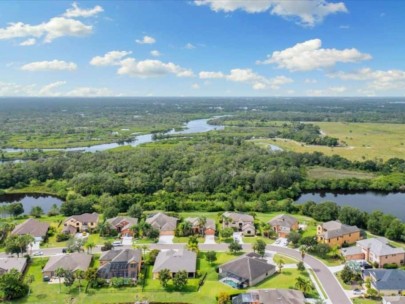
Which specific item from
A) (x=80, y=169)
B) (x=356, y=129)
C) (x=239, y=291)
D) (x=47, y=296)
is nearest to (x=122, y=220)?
(x=47, y=296)

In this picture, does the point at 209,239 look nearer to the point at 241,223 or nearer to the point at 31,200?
the point at 241,223

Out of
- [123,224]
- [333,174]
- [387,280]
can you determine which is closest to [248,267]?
[387,280]

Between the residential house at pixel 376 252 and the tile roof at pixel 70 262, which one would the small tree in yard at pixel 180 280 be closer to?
the tile roof at pixel 70 262

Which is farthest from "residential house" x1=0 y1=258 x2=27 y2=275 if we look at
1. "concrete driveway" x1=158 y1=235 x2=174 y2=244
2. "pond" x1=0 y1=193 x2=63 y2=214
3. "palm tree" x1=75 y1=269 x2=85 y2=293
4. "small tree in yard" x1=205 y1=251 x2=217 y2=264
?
"pond" x1=0 y1=193 x2=63 y2=214

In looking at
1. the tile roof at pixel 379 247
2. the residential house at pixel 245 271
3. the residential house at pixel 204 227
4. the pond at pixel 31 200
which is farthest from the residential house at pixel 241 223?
the pond at pixel 31 200

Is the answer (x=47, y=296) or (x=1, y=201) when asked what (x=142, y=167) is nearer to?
(x=1, y=201)

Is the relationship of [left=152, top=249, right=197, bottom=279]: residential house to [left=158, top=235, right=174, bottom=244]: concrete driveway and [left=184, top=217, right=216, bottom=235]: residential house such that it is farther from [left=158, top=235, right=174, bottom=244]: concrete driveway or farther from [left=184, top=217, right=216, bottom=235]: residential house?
[left=184, top=217, right=216, bottom=235]: residential house

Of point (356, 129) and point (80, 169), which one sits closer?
point (80, 169)
